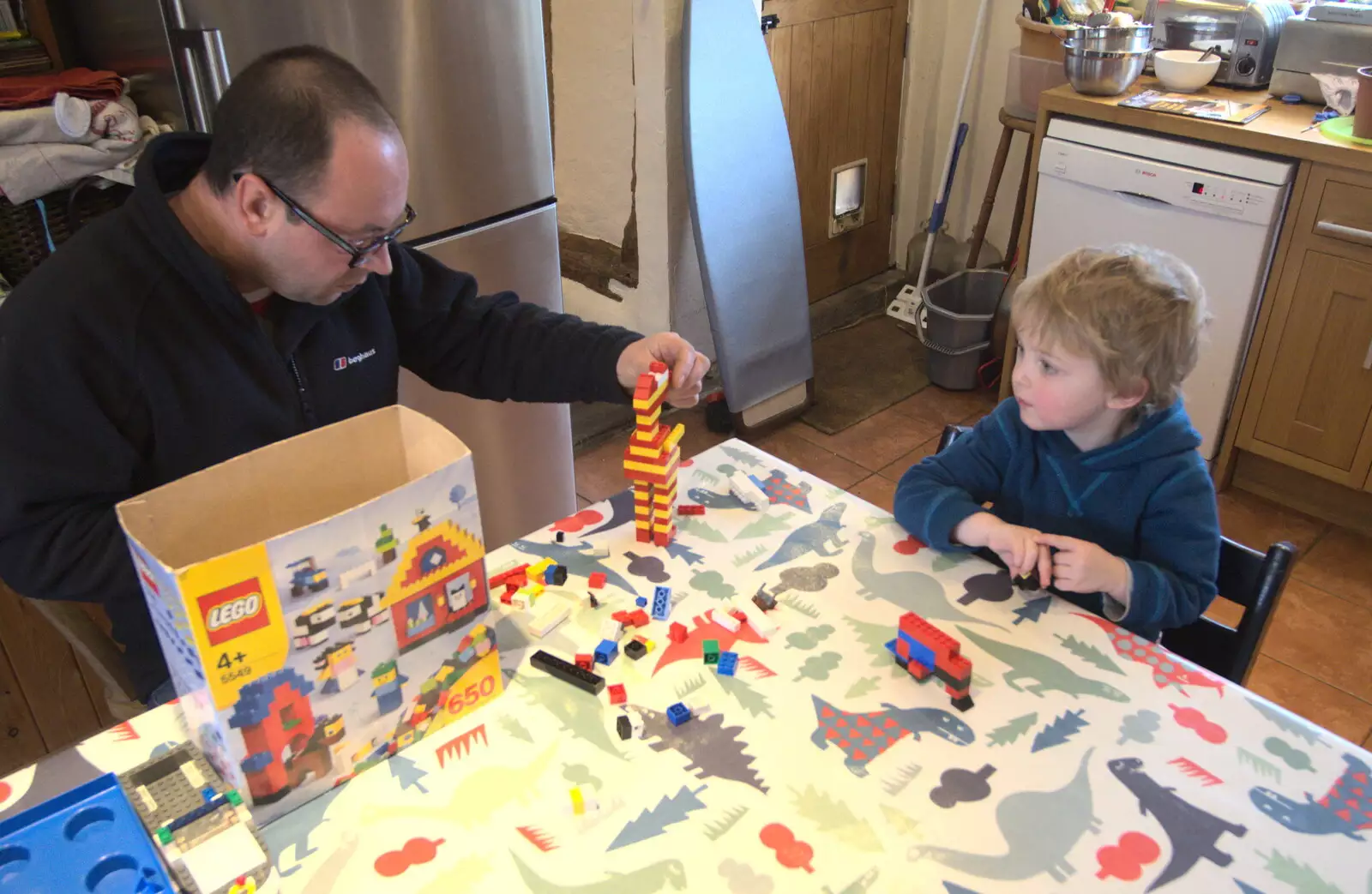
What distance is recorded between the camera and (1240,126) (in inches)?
95.1

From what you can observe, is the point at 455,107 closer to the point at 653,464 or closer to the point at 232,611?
the point at 653,464

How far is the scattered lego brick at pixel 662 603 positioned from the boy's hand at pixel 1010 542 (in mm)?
362

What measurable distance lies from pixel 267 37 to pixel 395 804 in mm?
1280

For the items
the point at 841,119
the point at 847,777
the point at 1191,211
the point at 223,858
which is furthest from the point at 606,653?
the point at 841,119

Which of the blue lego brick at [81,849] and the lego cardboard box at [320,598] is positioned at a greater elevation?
the lego cardboard box at [320,598]

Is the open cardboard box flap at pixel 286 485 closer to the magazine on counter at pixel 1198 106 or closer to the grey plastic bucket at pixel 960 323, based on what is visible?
the magazine on counter at pixel 1198 106

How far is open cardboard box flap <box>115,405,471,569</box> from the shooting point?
0.88 m

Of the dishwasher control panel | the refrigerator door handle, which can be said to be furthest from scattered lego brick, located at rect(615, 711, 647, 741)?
the dishwasher control panel

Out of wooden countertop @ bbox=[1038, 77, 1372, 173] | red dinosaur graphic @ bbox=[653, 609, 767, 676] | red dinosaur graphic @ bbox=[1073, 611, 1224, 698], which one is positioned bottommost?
red dinosaur graphic @ bbox=[1073, 611, 1224, 698]

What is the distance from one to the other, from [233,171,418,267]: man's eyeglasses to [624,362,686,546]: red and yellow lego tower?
357 millimetres

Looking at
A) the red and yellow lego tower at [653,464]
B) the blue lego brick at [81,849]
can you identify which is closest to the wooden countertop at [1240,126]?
the red and yellow lego tower at [653,464]

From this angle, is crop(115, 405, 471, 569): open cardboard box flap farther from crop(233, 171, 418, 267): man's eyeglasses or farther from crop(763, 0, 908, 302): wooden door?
crop(763, 0, 908, 302): wooden door

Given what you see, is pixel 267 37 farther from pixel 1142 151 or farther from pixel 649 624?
pixel 1142 151

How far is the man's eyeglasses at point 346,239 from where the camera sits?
1.16 metres
